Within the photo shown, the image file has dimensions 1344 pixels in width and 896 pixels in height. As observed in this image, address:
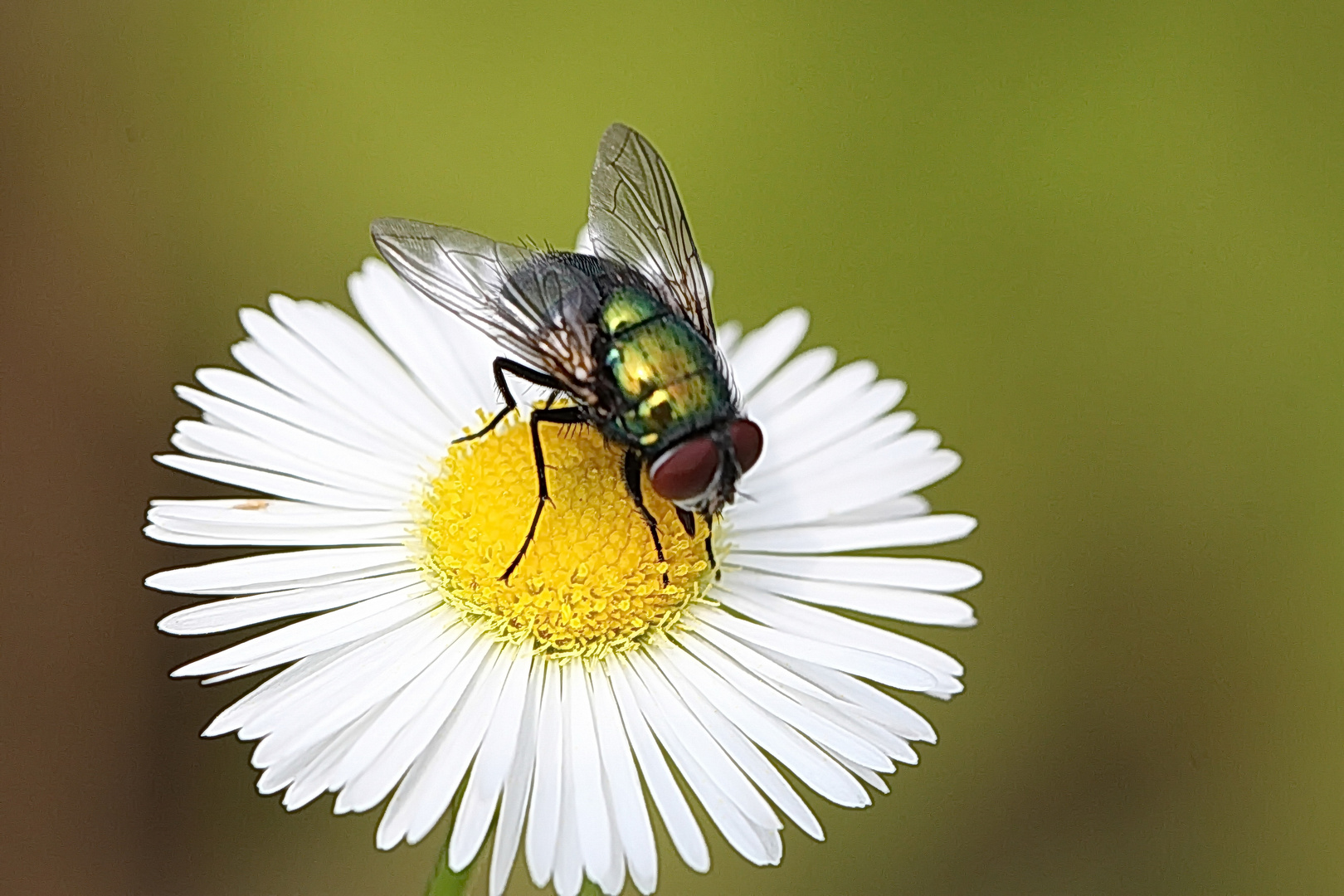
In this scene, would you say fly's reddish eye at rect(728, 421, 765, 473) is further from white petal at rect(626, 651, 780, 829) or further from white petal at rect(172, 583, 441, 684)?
white petal at rect(172, 583, 441, 684)

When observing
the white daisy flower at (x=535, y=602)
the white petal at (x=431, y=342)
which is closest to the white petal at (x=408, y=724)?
the white daisy flower at (x=535, y=602)

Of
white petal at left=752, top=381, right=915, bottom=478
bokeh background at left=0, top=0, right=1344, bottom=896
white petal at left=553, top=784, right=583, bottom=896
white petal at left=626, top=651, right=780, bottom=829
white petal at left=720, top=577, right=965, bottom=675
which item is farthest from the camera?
bokeh background at left=0, top=0, right=1344, bottom=896

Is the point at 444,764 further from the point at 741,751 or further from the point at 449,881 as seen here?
the point at 741,751

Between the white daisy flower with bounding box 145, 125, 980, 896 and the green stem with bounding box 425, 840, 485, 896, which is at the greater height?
the white daisy flower with bounding box 145, 125, 980, 896

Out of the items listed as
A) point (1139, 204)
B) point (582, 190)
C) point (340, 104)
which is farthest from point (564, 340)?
point (1139, 204)

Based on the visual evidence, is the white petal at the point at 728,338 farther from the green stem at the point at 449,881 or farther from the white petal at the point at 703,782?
the green stem at the point at 449,881

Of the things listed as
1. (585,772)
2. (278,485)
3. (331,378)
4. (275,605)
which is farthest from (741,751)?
(331,378)

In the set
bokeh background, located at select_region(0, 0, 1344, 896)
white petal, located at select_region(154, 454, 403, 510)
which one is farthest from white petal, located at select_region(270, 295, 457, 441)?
bokeh background, located at select_region(0, 0, 1344, 896)
